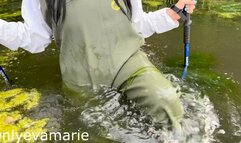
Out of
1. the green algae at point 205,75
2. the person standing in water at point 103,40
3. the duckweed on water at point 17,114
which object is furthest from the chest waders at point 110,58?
the green algae at point 205,75

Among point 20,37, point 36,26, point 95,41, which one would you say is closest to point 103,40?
point 95,41

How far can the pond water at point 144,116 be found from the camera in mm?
2971

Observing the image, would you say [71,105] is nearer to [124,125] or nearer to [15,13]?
[124,125]

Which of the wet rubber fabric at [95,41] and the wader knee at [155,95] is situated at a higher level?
the wet rubber fabric at [95,41]

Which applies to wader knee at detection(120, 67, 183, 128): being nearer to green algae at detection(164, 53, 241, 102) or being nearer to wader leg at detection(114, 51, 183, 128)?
wader leg at detection(114, 51, 183, 128)

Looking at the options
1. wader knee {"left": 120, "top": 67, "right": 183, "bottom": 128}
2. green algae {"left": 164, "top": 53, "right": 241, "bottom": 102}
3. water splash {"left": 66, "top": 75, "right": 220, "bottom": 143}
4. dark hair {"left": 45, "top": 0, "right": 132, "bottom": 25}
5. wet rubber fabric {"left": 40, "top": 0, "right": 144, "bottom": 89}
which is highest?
dark hair {"left": 45, "top": 0, "right": 132, "bottom": 25}

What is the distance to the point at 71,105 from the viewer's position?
11.0ft

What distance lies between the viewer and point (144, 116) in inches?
117

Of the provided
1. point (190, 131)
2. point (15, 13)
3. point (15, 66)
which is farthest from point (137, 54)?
point (15, 13)

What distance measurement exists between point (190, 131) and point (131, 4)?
1.08 m

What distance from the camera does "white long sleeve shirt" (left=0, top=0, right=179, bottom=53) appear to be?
9.61 ft

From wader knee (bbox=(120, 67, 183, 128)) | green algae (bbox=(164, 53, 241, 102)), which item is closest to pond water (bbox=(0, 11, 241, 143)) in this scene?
green algae (bbox=(164, 53, 241, 102))

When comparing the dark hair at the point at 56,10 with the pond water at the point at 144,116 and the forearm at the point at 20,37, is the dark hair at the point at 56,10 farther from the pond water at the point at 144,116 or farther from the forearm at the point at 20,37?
the pond water at the point at 144,116

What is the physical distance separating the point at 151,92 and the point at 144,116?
0.25m
